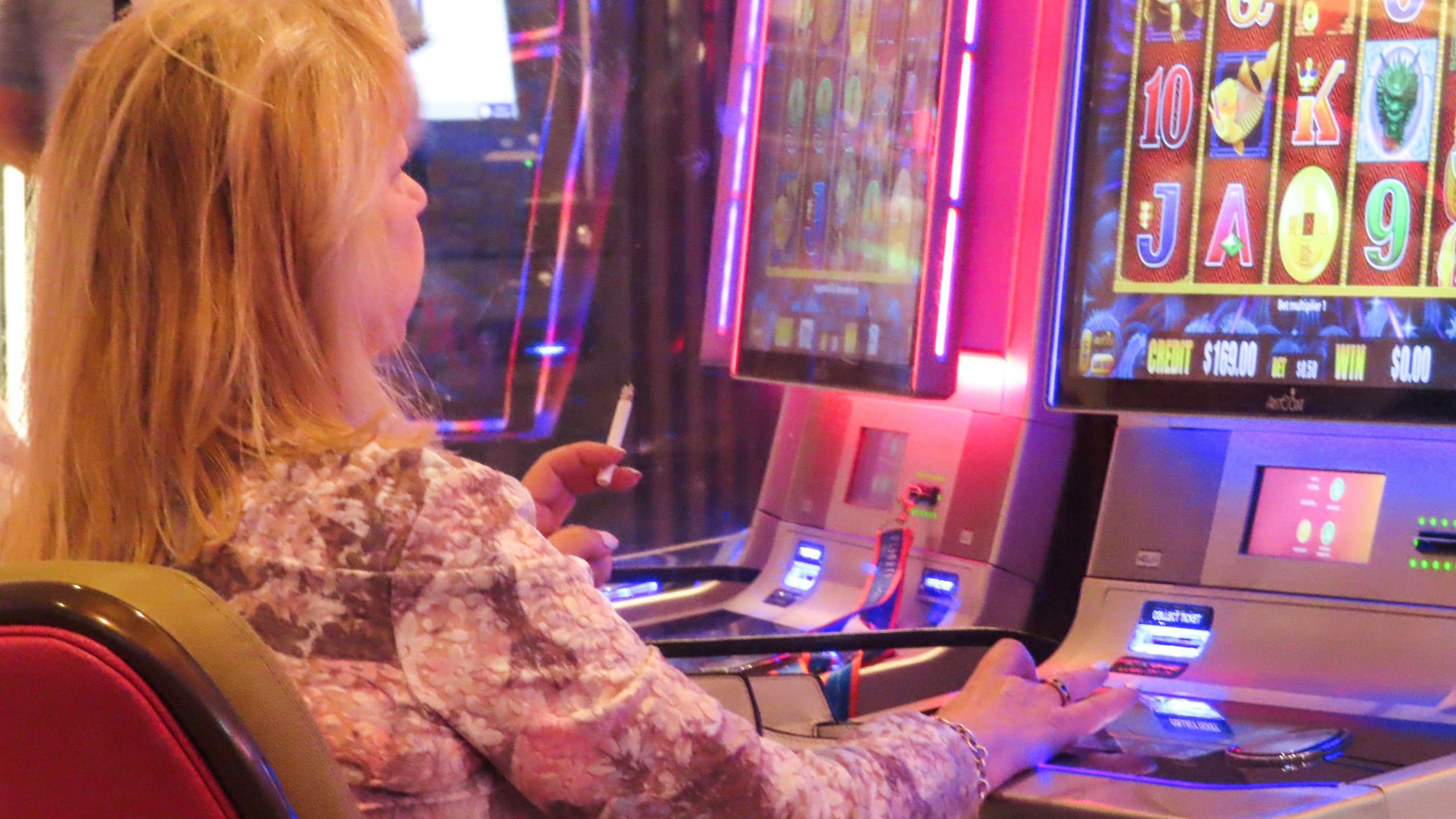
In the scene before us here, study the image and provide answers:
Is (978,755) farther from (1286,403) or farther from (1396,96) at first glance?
(1396,96)

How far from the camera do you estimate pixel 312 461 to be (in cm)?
84

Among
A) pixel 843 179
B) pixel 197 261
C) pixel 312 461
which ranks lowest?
pixel 312 461

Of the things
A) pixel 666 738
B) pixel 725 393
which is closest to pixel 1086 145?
pixel 666 738

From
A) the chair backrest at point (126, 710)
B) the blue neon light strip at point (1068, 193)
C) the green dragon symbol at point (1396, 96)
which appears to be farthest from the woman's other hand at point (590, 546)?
the green dragon symbol at point (1396, 96)

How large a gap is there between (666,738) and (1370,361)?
1030 millimetres

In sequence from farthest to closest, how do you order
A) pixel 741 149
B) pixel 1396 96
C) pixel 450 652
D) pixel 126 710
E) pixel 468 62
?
pixel 468 62 → pixel 741 149 → pixel 1396 96 → pixel 450 652 → pixel 126 710

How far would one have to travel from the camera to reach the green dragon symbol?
4.95ft

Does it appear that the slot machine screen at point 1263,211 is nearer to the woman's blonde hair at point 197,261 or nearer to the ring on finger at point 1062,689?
the ring on finger at point 1062,689

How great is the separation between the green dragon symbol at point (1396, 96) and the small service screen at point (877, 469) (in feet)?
2.81

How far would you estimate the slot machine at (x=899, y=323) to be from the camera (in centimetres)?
200

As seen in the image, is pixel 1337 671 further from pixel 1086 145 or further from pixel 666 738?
pixel 666 738

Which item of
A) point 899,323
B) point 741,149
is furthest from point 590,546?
point 741,149

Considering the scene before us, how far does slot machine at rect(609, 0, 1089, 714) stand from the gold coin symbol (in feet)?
0.98

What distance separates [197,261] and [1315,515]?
130cm
